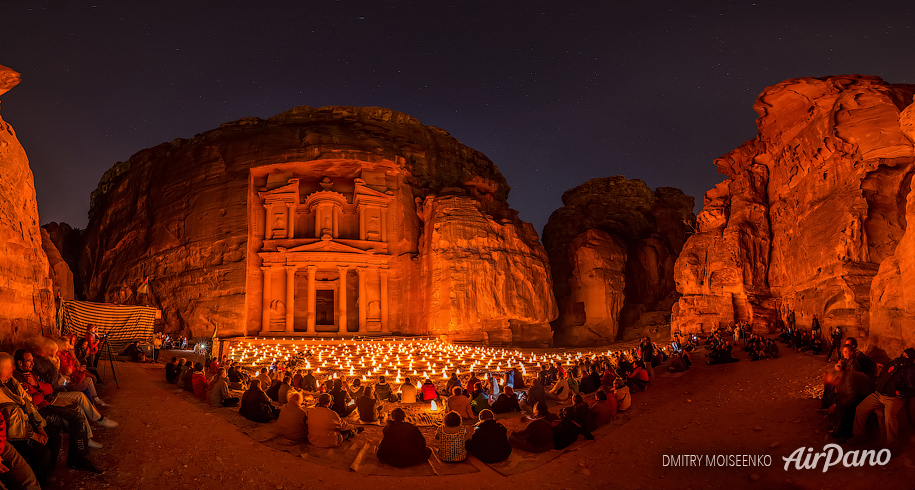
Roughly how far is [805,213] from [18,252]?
86.7 ft

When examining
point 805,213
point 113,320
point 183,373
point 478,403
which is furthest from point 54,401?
point 805,213

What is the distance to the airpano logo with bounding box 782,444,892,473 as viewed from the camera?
841 centimetres

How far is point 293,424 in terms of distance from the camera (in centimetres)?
1106

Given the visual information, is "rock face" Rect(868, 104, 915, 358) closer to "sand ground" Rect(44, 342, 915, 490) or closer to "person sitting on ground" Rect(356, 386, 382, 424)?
"sand ground" Rect(44, 342, 915, 490)

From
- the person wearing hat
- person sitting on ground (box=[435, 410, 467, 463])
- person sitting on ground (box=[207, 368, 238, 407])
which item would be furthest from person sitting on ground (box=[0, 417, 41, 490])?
the person wearing hat

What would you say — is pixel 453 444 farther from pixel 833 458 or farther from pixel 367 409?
pixel 833 458

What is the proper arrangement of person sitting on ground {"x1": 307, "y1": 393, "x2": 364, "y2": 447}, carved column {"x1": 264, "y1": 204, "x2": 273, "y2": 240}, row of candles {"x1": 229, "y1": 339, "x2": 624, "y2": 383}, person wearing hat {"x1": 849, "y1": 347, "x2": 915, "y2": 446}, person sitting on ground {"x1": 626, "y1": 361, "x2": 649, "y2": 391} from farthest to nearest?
carved column {"x1": 264, "y1": 204, "x2": 273, "y2": 240}
row of candles {"x1": 229, "y1": 339, "x2": 624, "y2": 383}
person sitting on ground {"x1": 626, "y1": 361, "x2": 649, "y2": 391}
person sitting on ground {"x1": 307, "y1": 393, "x2": 364, "y2": 447}
person wearing hat {"x1": 849, "y1": 347, "x2": 915, "y2": 446}

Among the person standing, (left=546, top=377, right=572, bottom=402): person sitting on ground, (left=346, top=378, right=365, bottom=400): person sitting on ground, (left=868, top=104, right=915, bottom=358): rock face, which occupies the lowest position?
(left=546, top=377, right=572, bottom=402): person sitting on ground

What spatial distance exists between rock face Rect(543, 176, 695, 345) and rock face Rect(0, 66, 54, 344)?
3973 centimetres

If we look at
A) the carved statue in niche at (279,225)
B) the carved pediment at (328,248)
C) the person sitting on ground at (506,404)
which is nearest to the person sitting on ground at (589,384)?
the person sitting on ground at (506,404)

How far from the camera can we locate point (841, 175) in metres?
20.7

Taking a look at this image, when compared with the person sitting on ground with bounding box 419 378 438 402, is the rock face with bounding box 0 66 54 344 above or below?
above

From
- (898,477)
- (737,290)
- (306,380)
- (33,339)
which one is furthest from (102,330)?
(737,290)

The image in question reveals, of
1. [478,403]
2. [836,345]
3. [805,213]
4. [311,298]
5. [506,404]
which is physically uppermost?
[805,213]
